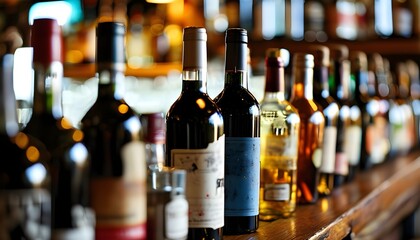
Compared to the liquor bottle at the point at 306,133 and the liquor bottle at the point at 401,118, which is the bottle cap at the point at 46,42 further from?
the liquor bottle at the point at 401,118

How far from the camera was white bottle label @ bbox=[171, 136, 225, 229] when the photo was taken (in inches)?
41.4

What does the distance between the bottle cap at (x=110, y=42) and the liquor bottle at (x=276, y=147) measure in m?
0.59

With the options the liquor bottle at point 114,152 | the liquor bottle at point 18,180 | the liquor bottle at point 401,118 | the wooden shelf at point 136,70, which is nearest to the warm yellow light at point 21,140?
the liquor bottle at point 18,180

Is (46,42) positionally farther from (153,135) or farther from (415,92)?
(415,92)

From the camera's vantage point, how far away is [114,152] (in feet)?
2.71

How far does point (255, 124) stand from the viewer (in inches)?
47.8

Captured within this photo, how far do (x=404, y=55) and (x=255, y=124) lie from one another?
3.33 metres

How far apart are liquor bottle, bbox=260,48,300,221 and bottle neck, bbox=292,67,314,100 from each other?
0.62ft

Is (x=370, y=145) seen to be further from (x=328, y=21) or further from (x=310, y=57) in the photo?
(x=328, y=21)

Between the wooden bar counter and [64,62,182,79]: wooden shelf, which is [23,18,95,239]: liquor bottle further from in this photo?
[64,62,182,79]: wooden shelf

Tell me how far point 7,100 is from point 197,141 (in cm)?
39

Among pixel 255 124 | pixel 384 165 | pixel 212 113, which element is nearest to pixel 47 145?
pixel 212 113

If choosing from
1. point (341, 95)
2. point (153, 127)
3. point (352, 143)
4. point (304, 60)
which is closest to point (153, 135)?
point (153, 127)

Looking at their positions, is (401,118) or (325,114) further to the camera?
(401,118)
